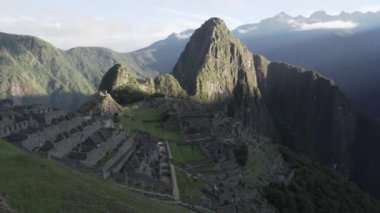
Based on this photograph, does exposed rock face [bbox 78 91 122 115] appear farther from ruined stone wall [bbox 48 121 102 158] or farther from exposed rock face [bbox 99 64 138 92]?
exposed rock face [bbox 99 64 138 92]

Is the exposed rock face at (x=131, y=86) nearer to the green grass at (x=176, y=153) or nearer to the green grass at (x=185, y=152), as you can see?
the green grass at (x=185, y=152)

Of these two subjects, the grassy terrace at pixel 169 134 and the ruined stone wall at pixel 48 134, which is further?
the grassy terrace at pixel 169 134

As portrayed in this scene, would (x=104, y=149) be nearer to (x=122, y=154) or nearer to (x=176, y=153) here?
(x=122, y=154)

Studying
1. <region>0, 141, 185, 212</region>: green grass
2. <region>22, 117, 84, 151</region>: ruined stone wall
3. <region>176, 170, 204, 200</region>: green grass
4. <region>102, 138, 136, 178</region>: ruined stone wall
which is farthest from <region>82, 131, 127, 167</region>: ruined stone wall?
<region>0, 141, 185, 212</region>: green grass

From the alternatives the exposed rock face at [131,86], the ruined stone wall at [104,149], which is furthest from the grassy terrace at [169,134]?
the exposed rock face at [131,86]

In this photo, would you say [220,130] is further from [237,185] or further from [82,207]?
[82,207]

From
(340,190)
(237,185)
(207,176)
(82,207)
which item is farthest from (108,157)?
(340,190)
